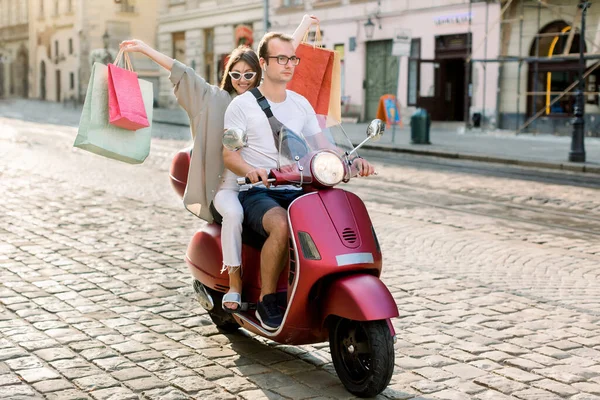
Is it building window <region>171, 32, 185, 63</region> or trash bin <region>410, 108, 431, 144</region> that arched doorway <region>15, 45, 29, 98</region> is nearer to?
building window <region>171, 32, 185, 63</region>

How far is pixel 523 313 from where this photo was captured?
5477 mm

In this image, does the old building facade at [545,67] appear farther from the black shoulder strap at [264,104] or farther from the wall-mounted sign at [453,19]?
the black shoulder strap at [264,104]

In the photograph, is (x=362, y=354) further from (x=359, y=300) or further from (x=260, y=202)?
(x=260, y=202)

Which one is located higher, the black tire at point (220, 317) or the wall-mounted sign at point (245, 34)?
the wall-mounted sign at point (245, 34)

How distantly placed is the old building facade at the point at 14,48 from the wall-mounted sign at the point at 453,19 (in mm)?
45160

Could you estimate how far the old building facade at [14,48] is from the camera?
65875 millimetres

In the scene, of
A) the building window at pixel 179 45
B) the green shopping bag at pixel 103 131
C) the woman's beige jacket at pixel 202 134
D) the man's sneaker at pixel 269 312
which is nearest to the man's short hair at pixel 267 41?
the woman's beige jacket at pixel 202 134

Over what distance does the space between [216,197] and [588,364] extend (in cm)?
214

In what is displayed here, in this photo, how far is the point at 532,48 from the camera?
25.0m

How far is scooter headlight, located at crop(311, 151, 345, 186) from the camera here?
4.04 metres

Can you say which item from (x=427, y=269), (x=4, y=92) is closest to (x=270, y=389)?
(x=427, y=269)

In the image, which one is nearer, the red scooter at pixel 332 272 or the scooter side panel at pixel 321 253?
the red scooter at pixel 332 272

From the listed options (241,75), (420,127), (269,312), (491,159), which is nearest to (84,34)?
(420,127)

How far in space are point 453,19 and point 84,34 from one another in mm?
32579
